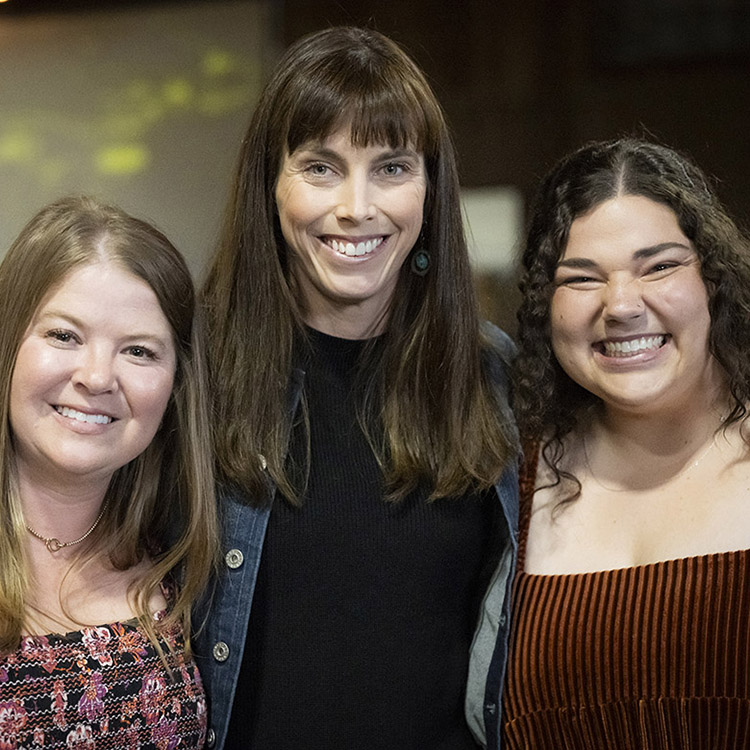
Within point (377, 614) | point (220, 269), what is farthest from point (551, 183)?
point (377, 614)

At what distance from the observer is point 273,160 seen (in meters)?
1.66

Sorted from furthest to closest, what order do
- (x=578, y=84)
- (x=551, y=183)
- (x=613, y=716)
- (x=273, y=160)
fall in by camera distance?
(x=578, y=84) → (x=551, y=183) → (x=273, y=160) → (x=613, y=716)

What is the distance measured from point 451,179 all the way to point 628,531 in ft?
1.93

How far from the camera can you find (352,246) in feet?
5.37

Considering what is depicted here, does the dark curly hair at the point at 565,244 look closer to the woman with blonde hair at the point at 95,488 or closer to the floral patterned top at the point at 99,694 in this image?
the woman with blonde hair at the point at 95,488

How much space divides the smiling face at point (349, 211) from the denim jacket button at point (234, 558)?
1.31 feet

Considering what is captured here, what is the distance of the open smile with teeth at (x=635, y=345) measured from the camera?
1642 millimetres

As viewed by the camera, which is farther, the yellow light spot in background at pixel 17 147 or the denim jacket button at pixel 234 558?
the yellow light spot in background at pixel 17 147

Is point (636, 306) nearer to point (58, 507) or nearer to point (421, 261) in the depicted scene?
point (421, 261)

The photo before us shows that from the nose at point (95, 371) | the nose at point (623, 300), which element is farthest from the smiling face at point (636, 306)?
the nose at point (95, 371)

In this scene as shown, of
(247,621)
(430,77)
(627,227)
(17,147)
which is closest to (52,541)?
(247,621)

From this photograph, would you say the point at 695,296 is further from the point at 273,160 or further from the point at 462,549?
the point at 273,160

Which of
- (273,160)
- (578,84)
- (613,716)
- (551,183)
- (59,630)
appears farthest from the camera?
(578,84)

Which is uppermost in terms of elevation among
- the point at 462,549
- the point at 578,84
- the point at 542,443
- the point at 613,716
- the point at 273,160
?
the point at 578,84
